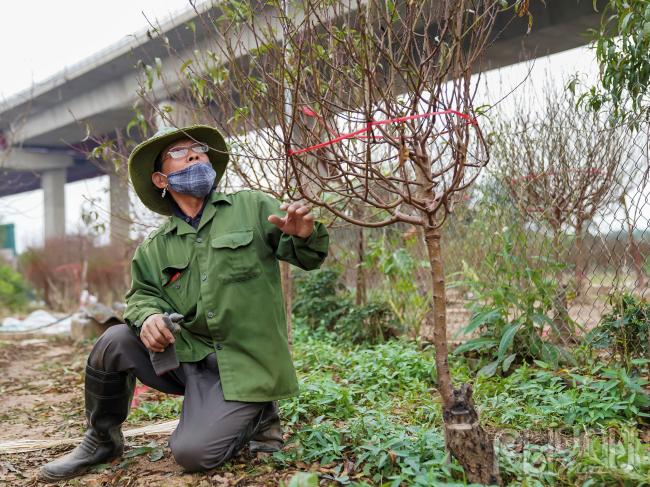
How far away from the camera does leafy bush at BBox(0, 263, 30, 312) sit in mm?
12500

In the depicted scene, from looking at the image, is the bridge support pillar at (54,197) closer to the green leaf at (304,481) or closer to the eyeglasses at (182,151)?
the eyeglasses at (182,151)

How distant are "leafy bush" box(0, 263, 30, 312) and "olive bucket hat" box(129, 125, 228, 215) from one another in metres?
10.7

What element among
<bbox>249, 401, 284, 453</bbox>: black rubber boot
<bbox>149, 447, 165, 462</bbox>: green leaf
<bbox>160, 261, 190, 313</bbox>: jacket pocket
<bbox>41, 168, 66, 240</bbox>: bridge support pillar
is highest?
<bbox>41, 168, 66, 240</bbox>: bridge support pillar

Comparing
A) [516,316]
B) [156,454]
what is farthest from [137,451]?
[516,316]

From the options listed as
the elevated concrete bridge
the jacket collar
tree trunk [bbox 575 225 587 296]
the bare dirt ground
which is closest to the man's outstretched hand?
the jacket collar

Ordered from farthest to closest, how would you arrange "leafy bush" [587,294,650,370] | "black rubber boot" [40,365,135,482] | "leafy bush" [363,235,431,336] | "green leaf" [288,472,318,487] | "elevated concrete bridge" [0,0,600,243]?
"elevated concrete bridge" [0,0,600,243], "leafy bush" [363,235,431,336], "leafy bush" [587,294,650,370], "black rubber boot" [40,365,135,482], "green leaf" [288,472,318,487]

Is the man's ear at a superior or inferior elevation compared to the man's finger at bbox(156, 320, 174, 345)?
superior

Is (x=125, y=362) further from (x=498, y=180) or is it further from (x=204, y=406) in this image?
(x=498, y=180)

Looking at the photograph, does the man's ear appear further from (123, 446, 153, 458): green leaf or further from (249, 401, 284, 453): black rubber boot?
(123, 446, 153, 458): green leaf

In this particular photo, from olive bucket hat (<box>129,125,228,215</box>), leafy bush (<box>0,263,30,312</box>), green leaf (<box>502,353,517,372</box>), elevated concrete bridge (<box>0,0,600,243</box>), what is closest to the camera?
olive bucket hat (<box>129,125,228,215</box>)

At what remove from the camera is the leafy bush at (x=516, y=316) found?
12.7 ft

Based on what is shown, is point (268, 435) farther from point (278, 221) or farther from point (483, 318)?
point (483, 318)

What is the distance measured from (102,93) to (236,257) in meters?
17.4

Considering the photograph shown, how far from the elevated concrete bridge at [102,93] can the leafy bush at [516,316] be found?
138cm
